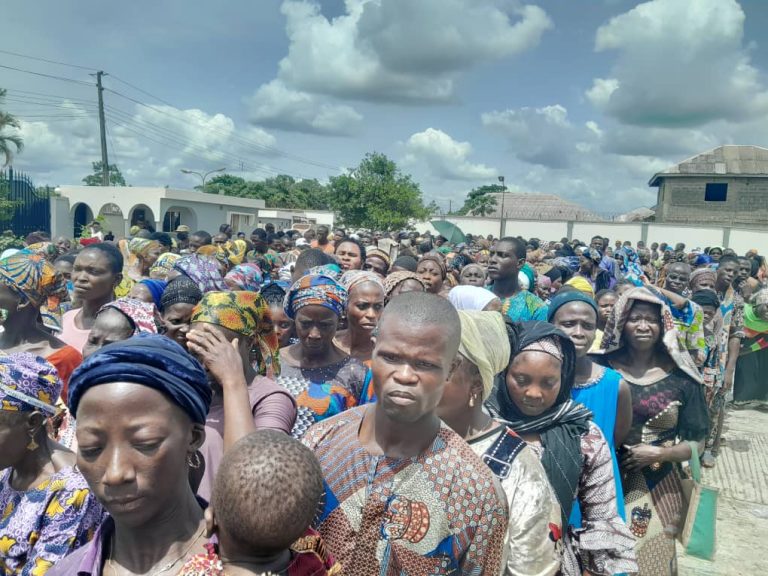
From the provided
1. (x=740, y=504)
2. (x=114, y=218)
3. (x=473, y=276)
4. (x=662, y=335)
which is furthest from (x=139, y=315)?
(x=114, y=218)

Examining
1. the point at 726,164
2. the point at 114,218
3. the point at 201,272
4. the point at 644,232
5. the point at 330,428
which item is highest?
the point at 726,164

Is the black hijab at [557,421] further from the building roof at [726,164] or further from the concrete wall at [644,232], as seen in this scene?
the building roof at [726,164]

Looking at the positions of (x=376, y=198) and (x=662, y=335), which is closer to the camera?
(x=662, y=335)

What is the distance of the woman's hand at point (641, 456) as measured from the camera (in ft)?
10.4

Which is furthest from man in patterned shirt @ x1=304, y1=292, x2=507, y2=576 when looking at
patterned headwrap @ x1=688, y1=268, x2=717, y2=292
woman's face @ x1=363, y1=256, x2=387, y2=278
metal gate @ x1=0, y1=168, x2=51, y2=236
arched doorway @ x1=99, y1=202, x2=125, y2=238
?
arched doorway @ x1=99, y1=202, x2=125, y2=238

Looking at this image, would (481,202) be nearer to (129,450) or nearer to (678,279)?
(678,279)

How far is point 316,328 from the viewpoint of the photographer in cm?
304

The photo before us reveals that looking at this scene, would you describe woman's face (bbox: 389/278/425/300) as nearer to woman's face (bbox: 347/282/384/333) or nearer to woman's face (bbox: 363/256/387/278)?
woman's face (bbox: 347/282/384/333)

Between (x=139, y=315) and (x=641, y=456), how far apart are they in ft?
9.22

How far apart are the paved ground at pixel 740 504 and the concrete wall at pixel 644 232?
25356 mm

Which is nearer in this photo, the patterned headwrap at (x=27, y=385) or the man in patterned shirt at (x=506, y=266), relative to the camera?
the patterned headwrap at (x=27, y=385)

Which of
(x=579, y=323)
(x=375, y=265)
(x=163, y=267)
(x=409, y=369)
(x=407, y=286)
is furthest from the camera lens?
(x=375, y=265)

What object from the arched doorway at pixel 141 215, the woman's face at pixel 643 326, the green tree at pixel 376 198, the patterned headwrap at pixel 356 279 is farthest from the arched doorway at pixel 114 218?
the woman's face at pixel 643 326

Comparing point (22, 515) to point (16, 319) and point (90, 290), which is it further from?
point (90, 290)
